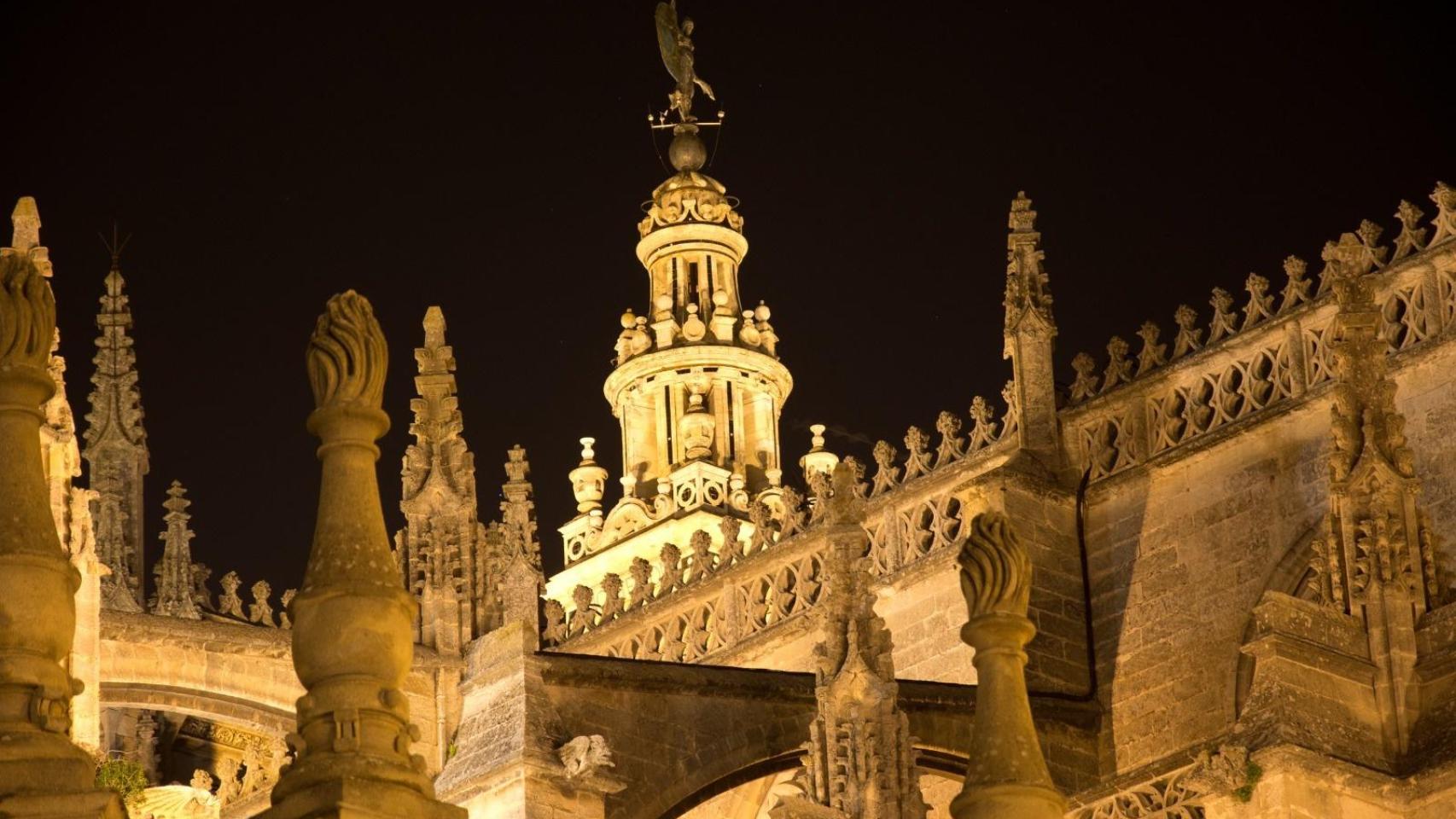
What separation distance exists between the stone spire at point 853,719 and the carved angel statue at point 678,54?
25229 millimetres

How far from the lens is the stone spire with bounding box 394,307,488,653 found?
137 feet

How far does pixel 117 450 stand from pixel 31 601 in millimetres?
31352

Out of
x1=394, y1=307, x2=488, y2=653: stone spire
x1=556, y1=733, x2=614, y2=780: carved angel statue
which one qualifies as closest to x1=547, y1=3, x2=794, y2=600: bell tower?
x1=394, y1=307, x2=488, y2=653: stone spire

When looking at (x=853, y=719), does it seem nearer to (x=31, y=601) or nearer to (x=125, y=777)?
(x=125, y=777)

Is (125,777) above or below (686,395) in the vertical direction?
below

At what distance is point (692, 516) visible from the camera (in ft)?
170

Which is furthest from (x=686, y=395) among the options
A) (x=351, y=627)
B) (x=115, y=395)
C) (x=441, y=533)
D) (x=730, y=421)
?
(x=351, y=627)

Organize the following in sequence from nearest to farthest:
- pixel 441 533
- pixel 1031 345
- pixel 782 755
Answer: pixel 782 755 → pixel 1031 345 → pixel 441 533

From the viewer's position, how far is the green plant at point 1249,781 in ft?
97.6

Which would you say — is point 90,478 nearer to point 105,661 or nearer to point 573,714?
point 105,661

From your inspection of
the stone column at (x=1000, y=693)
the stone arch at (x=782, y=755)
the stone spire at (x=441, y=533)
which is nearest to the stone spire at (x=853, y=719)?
the stone arch at (x=782, y=755)

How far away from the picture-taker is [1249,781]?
29.8 metres

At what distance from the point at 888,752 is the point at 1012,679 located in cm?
920

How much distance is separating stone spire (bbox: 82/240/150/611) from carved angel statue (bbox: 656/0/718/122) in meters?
9.48
